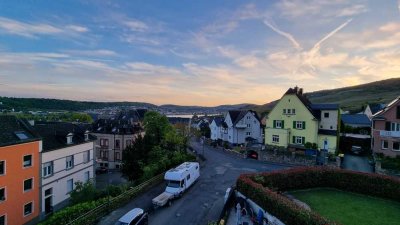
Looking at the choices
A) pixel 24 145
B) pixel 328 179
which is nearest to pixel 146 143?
pixel 24 145

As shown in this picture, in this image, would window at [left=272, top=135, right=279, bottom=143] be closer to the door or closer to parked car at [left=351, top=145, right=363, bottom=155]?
parked car at [left=351, top=145, right=363, bottom=155]

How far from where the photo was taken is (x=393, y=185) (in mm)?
26500

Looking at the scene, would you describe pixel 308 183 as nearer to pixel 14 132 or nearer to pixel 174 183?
pixel 174 183

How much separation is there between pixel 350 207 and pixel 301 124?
27.0 m

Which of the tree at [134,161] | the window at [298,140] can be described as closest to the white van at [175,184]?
the tree at [134,161]

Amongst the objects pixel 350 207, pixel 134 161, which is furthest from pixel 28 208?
pixel 350 207

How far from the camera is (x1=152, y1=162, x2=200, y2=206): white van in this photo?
2855 cm

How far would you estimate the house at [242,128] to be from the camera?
73062mm

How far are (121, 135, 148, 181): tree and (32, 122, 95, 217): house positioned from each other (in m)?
6.23

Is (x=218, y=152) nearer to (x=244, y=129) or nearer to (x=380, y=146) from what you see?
(x=244, y=129)

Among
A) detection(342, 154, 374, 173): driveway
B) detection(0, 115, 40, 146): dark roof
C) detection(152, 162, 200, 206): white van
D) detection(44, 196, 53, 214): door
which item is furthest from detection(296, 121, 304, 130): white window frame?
detection(0, 115, 40, 146): dark roof

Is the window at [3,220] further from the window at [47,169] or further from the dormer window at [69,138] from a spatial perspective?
the dormer window at [69,138]

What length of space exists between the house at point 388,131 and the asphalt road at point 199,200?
51.7 ft

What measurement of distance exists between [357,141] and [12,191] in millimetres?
55572
